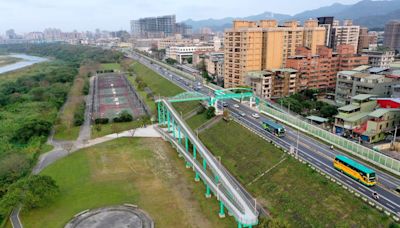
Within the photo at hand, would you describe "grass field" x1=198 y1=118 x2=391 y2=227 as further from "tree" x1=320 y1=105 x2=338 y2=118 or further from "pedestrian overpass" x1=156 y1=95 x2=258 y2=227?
"tree" x1=320 y1=105 x2=338 y2=118

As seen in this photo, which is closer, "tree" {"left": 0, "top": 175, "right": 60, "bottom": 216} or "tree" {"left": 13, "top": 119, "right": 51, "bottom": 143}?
"tree" {"left": 0, "top": 175, "right": 60, "bottom": 216}

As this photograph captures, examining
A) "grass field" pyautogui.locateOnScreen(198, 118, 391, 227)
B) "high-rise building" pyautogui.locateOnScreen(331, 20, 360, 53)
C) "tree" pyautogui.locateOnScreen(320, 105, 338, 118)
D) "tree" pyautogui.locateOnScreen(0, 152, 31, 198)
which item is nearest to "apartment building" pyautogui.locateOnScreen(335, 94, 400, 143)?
"tree" pyautogui.locateOnScreen(320, 105, 338, 118)

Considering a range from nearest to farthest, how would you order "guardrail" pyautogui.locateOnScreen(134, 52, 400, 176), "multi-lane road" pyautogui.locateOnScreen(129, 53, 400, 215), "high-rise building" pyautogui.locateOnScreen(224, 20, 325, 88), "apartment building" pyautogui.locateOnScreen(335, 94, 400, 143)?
"multi-lane road" pyautogui.locateOnScreen(129, 53, 400, 215) < "guardrail" pyautogui.locateOnScreen(134, 52, 400, 176) < "apartment building" pyautogui.locateOnScreen(335, 94, 400, 143) < "high-rise building" pyautogui.locateOnScreen(224, 20, 325, 88)

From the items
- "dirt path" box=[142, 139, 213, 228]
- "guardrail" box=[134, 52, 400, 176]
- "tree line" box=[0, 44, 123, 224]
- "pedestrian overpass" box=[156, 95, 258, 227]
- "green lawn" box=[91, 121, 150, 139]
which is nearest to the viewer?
"pedestrian overpass" box=[156, 95, 258, 227]

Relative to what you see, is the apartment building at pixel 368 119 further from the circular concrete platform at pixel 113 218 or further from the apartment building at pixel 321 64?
the circular concrete platform at pixel 113 218

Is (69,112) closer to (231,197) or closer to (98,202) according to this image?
(98,202)
